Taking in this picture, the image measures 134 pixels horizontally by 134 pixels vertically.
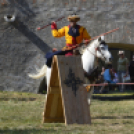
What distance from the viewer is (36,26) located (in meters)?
12.7

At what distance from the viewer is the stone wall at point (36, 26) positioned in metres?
12.5

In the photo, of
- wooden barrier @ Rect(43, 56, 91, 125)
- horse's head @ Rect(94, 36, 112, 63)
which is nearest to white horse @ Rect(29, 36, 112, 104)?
horse's head @ Rect(94, 36, 112, 63)

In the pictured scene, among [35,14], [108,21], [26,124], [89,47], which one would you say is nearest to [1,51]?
[35,14]

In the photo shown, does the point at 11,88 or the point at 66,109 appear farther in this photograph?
the point at 11,88

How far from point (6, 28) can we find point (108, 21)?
10.7 ft

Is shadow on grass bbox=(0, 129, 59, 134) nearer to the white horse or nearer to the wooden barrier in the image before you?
the wooden barrier

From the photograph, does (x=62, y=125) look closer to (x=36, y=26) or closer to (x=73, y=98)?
(x=73, y=98)

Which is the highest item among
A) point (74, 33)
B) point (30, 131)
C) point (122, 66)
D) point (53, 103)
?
point (74, 33)

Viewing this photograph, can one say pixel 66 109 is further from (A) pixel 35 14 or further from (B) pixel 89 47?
(A) pixel 35 14

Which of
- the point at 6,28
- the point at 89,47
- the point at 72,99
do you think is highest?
the point at 6,28

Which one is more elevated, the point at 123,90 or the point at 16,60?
the point at 16,60

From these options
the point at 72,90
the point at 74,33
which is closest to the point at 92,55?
the point at 74,33

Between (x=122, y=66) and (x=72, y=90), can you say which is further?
(x=122, y=66)

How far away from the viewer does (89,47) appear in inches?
349
